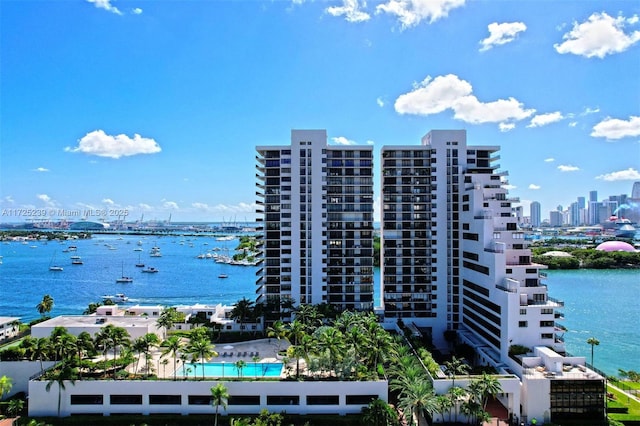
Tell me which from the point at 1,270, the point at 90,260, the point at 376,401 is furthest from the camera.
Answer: the point at 90,260

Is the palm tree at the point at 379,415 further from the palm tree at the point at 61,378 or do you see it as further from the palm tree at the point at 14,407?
the palm tree at the point at 14,407

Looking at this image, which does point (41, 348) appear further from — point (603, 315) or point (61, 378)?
point (603, 315)

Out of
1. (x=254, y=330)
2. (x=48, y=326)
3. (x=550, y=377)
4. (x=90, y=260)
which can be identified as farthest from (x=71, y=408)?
(x=90, y=260)

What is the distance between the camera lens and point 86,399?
108 ft

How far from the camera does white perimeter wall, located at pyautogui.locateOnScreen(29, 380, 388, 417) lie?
32.9m

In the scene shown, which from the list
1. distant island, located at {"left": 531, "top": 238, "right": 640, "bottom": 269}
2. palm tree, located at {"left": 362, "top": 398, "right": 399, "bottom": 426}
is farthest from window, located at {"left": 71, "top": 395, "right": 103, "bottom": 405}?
distant island, located at {"left": 531, "top": 238, "right": 640, "bottom": 269}

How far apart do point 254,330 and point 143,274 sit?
83973 mm

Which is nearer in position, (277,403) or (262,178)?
(277,403)

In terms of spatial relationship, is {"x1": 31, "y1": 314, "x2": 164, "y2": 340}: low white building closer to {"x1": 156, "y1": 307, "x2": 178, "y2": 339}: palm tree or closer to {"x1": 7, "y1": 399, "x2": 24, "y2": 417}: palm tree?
{"x1": 156, "y1": 307, "x2": 178, "y2": 339}: palm tree

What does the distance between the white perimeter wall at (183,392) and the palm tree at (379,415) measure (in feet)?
7.31

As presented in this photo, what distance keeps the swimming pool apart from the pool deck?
0.71 meters

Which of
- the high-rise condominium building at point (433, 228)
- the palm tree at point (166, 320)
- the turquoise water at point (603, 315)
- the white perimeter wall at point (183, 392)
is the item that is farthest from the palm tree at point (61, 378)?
the turquoise water at point (603, 315)

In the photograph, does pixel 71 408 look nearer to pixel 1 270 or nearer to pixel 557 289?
pixel 557 289

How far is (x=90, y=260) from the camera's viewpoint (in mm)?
145500
